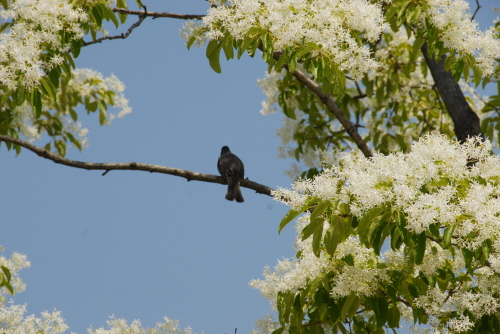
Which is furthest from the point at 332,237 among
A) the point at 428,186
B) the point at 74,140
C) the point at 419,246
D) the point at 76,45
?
the point at 74,140

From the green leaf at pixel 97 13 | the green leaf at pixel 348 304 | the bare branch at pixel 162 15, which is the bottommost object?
the green leaf at pixel 348 304

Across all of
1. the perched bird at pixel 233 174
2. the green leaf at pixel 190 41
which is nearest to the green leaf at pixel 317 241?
the green leaf at pixel 190 41

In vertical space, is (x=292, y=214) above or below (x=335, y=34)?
below

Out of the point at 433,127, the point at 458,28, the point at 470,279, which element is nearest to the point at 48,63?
the point at 458,28

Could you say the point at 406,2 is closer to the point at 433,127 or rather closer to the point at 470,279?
the point at 470,279

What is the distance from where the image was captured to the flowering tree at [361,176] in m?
2.54

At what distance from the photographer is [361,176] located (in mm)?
2611

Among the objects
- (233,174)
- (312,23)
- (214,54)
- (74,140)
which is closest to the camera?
(312,23)

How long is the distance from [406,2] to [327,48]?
2.55ft

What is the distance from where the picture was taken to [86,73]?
21.6 feet

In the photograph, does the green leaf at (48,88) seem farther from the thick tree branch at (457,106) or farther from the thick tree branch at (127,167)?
the thick tree branch at (457,106)

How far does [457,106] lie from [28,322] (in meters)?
3.54

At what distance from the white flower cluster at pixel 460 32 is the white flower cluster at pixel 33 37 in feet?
7.36

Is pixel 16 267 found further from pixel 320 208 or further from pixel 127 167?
pixel 320 208
